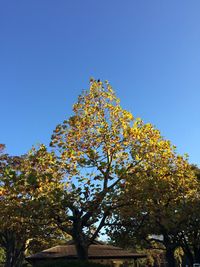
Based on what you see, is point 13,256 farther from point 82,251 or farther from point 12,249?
point 82,251

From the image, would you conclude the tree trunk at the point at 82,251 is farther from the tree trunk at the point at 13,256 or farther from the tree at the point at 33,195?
the tree trunk at the point at 13,256

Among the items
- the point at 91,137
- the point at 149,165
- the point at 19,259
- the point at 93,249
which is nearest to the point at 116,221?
the point at 149,165

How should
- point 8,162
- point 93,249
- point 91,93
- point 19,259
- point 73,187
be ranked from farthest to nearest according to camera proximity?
point 19,259
point 8,162
point 93,249
point 91,93
point 73,187

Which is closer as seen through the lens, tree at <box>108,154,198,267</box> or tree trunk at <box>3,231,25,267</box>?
tree at <box>108,154,198,267</box>

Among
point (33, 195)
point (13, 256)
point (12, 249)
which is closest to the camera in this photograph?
point (33, 195)

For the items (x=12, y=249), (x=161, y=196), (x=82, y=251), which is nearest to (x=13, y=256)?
(x=12, y=249)

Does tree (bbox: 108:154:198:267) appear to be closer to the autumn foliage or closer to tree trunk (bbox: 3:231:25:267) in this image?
the autumn foliage

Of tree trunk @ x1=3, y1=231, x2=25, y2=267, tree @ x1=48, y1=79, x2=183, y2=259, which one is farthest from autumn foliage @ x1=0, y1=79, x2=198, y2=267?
tree trunk @ x1=3, y1=231, x2=25, y2=267

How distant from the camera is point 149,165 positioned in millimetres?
20125

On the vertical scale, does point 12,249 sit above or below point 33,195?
above

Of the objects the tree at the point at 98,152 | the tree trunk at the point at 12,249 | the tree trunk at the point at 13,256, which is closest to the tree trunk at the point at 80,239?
the tree at the point at 98,152

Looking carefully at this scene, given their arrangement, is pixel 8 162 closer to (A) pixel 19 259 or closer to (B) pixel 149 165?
(A) pixel 19 259

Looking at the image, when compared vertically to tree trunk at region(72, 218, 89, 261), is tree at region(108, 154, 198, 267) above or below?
above

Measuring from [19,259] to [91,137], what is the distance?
30.4 m
